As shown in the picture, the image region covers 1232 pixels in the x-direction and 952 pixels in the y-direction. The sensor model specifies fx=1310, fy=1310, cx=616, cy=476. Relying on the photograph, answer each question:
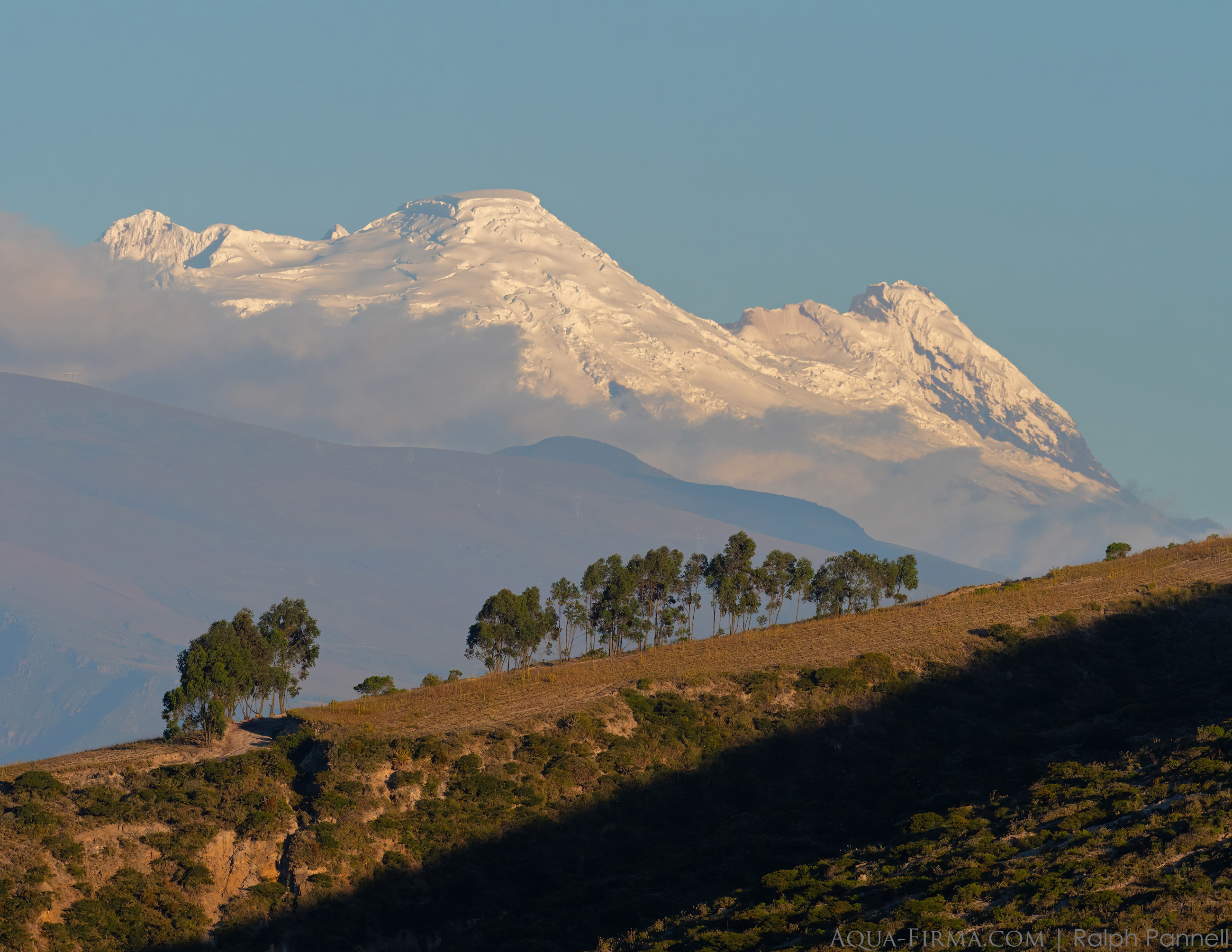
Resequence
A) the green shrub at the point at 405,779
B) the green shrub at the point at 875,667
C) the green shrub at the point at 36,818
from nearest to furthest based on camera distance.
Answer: the green shrub at the point at 36,818 → the green shrub at the point at 405,779 → the green shrub at the point at 875,667

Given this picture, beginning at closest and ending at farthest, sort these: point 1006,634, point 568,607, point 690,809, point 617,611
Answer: point 690,809 → point 1006,634 → point 617,611 → point 568,607

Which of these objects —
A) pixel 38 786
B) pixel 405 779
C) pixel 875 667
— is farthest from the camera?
pixel 875 667

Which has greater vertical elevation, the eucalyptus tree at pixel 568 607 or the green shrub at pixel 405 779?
the eucalyptus tree at pixel 568 607

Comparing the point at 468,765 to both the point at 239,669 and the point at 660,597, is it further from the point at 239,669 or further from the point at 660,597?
the point at 660,597

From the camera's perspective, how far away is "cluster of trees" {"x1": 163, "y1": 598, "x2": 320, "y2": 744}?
94.9 meters

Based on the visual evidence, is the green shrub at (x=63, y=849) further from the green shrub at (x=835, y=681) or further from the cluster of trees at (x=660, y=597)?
the cluster of trees at (x=660, y=597)

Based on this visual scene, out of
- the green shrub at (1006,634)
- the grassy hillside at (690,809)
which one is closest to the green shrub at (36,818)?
the grassy hillside at (690,809)

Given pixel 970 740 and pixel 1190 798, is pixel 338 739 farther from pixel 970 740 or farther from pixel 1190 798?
pixel 1190 798

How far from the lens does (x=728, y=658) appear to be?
4473 inches

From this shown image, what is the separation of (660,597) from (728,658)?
50.6 m

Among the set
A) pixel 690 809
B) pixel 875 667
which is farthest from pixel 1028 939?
pixel 875 667

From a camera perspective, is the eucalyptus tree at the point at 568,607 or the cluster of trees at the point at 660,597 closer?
the cluster of trees at the point at 660,597

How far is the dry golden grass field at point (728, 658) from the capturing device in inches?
3711

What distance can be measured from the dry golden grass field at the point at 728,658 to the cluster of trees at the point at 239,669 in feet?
8.95
